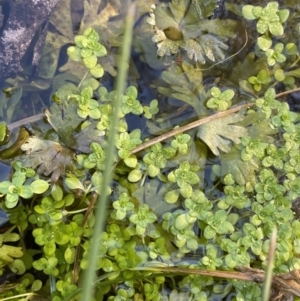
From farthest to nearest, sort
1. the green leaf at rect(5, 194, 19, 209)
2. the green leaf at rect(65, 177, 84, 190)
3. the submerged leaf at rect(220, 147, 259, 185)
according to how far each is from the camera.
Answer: the submerged leaf at rect(220, 147, 259, 185) < the green leaf at rect(65, 177, 84, 190) < the green leaf at rect(5, 194, 19, 209)

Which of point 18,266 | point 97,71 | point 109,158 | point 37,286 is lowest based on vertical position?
point 37,286

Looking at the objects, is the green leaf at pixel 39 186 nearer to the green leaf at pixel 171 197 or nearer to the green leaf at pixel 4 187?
the green leaf at pixel 4 187

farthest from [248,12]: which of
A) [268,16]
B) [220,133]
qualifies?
[220,133]

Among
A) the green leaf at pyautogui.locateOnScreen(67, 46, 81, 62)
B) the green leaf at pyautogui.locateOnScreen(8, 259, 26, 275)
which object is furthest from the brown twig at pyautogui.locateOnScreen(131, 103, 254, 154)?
the green leaf at pyautogui.locateOnScreen(8, 259, 26, 275)

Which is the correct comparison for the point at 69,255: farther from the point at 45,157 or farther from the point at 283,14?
the point at 283,14

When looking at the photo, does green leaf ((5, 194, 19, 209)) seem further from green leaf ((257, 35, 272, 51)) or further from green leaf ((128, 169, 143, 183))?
green leaf ((257, 35, 272, 51))

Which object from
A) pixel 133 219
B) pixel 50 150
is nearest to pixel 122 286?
pixel 133 219

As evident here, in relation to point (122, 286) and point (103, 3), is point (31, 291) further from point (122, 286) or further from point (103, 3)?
point (103, 3)

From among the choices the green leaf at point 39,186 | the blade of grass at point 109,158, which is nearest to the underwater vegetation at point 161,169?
the green leaf at point 39,186
